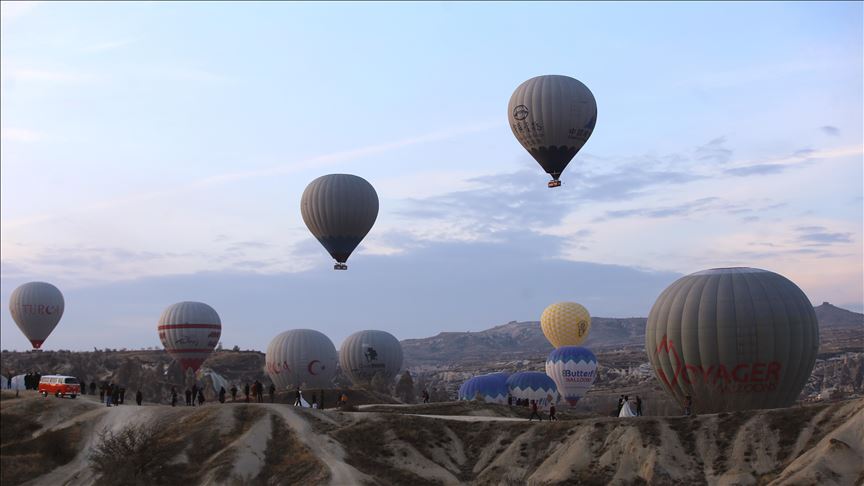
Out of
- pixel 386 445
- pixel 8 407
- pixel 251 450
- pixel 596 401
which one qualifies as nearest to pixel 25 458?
pixel 8 407

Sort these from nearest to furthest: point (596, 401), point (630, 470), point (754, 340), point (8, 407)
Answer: point (630, 470), point (754, 340), point (8, 407), point (596, 401)

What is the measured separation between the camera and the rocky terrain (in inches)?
2218

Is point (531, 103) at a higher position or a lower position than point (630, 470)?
higher

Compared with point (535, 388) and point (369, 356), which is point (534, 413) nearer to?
point (535, 388)

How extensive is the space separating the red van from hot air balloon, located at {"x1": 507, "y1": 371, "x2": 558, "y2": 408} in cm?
4144

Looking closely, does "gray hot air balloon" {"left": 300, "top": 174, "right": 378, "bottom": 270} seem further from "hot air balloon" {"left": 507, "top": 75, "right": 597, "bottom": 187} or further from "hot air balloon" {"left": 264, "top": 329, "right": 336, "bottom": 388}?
"hot air balloon" {"left": 507, "top": 75, "right": 597, "bottom": 187}

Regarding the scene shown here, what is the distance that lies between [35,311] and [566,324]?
69.9 meters

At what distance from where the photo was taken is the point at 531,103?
262 ft

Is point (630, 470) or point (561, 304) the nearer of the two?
point (630, 470)

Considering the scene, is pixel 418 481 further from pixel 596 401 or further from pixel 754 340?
pixel 596 401

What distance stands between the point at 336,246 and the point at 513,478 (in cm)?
3893

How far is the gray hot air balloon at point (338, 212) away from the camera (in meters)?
93.2

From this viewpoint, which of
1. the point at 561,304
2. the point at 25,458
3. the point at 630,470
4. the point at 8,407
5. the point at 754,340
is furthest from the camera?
the point at 561,304

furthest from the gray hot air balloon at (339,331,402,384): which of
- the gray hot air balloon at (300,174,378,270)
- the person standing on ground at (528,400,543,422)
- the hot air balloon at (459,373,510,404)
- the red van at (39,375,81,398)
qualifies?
the person standing on ground at (528,400,543,422)
